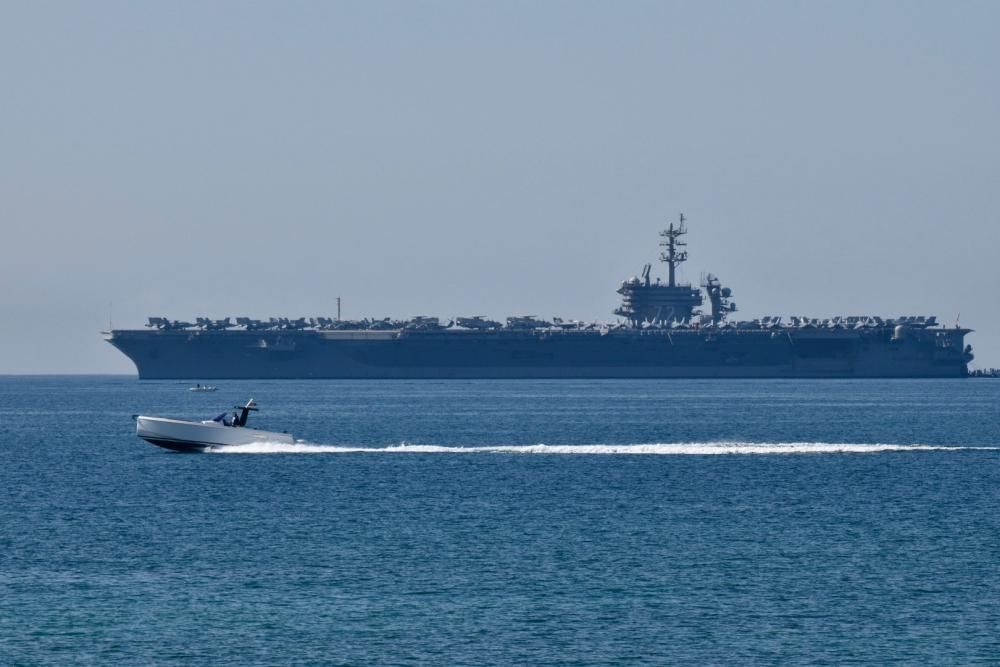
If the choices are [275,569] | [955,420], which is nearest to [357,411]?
[955,420]

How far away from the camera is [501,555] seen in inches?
1116

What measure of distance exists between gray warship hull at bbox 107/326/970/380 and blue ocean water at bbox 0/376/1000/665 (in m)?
80.5

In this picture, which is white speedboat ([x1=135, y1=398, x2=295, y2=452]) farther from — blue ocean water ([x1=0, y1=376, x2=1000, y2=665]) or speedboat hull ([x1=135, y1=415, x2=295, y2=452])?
blue ocean water ([x1=0, y1=376, x2=1000, y2=665])

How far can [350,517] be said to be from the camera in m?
33.9

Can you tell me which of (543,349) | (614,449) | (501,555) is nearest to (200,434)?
(614,449)

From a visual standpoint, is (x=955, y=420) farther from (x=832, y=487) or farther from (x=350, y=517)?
(x=350, y=517)

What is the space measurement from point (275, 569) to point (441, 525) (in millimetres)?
6093

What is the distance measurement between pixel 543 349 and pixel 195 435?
91424mm

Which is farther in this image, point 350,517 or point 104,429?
point 104,429

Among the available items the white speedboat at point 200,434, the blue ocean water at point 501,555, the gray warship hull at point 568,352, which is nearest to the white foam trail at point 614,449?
the blue ocean water at point 501,555

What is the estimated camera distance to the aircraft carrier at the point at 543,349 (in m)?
138

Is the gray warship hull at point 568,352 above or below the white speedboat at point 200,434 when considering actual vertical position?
above

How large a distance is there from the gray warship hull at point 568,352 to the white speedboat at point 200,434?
288 ft

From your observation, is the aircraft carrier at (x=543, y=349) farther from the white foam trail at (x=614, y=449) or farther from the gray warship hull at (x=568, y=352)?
the white foam trail at (x=614, y=449)
